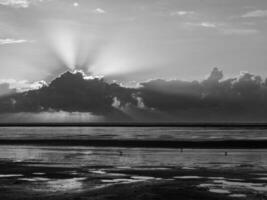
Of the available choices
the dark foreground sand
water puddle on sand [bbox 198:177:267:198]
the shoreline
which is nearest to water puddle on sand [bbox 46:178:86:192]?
the dark foreground sand

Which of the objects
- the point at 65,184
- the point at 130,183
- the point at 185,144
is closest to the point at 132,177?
the point at 130,183

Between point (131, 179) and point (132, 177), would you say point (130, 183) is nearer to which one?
point (131, 179)

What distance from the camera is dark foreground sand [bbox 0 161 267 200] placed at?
2677cm

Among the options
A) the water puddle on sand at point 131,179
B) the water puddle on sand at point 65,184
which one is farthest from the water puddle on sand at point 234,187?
the water puddle on sand at point 65,184

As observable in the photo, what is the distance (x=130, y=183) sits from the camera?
32.0m

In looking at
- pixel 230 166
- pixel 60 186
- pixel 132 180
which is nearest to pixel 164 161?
pixel 230 166

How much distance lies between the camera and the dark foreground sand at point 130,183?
26.8 m

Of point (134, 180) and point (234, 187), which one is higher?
point (234, 187)

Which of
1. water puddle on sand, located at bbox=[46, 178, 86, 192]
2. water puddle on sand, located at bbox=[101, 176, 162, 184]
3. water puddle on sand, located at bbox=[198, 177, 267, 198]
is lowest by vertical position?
water puddle on sand, located at bbox=[46, 178, 86, 192]

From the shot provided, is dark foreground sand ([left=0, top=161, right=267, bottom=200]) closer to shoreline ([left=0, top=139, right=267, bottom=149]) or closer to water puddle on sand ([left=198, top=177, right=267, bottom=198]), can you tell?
water puddle on sand ([left=198, top=177, right=267, bottom=198])

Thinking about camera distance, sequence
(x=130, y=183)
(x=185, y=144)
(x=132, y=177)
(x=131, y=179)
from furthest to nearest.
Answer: (x=185, y=144)
(x=132, y=177)
(x=131, y=179)
(x=130, y=183)

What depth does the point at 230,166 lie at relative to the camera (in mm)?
43469

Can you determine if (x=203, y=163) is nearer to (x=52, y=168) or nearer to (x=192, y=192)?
(x=52, y=168)

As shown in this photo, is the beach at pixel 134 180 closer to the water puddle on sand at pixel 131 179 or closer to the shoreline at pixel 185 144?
the water puddle on sand at pixel 131 179
